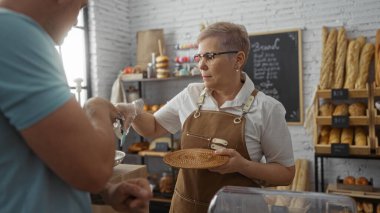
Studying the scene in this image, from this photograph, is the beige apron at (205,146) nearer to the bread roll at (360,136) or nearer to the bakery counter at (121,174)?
the bakery counter at (121,174)

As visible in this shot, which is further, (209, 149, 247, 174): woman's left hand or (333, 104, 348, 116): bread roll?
(333, 104, 348, 116): bread roll

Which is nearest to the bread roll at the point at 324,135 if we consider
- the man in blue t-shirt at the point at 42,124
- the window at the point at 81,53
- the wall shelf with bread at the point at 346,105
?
the wall shelf with bread at the point at 346,105

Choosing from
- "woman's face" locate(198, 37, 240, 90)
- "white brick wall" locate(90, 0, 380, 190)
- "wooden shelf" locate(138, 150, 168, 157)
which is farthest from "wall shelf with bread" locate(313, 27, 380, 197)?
"woman's face" locate(198, 37, 240, 90)

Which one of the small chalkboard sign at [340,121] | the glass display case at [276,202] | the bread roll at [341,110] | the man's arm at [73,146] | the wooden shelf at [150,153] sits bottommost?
the wooden shelf at [150,153]

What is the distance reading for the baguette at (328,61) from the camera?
335cm

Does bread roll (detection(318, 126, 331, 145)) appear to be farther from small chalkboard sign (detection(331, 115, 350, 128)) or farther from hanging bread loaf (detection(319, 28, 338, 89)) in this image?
hanging bread loaf (detection(319, 28, 338, 89))

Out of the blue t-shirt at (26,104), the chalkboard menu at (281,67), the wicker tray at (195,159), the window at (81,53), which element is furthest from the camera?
the window at (81,53)

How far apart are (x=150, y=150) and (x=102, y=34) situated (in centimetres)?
159

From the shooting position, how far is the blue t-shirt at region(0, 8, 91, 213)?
570mm

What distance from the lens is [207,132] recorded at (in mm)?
1684

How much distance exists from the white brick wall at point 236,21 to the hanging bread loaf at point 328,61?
0.80ft

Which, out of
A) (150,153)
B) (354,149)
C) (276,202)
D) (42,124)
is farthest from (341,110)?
(42,124)

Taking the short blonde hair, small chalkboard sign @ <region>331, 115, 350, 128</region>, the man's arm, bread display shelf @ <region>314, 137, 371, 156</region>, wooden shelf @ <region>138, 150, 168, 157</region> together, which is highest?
the short blonde hair

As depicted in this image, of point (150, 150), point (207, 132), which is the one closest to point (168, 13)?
point (150, 150)
